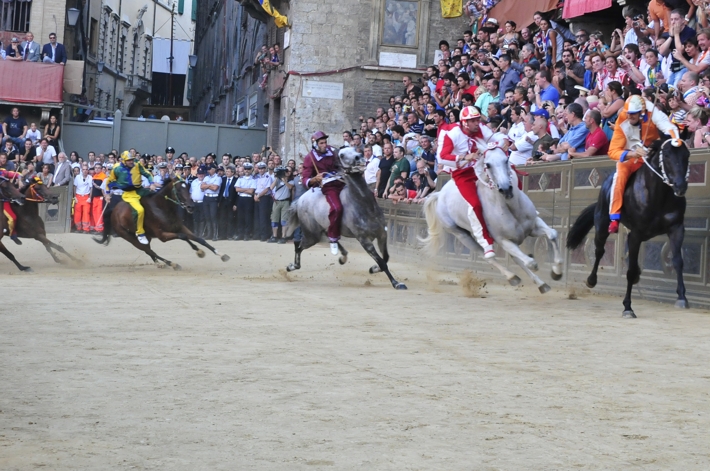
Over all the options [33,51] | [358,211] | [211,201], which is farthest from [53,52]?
[358,211]

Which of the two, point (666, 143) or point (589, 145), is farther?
point (589, 145)

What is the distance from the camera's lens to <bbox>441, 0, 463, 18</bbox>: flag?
105ft

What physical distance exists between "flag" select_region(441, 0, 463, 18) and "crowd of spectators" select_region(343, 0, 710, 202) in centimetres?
750

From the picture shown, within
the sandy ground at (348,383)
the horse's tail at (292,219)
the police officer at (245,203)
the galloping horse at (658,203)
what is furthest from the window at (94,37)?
the galloping horse at (658,203)

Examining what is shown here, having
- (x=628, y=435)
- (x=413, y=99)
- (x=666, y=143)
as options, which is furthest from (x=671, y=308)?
(x=413, y=99)

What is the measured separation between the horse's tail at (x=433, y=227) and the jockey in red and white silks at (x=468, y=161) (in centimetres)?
113

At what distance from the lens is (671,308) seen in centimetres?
1118

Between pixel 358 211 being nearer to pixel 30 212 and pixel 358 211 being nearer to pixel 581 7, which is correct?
pixel 30 212

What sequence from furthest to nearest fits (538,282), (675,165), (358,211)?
(358,211), (538,282), (675,165)

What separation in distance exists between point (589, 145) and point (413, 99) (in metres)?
10.2

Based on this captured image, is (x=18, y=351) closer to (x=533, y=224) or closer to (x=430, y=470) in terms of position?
(x=430, y=470)

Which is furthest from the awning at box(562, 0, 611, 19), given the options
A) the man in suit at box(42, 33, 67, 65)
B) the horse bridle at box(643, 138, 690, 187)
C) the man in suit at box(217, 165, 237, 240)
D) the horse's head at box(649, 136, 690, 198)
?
the man in suit at box(42, 33, 67, 65)

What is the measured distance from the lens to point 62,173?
28.7 meters

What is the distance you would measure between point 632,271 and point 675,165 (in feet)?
4.02
